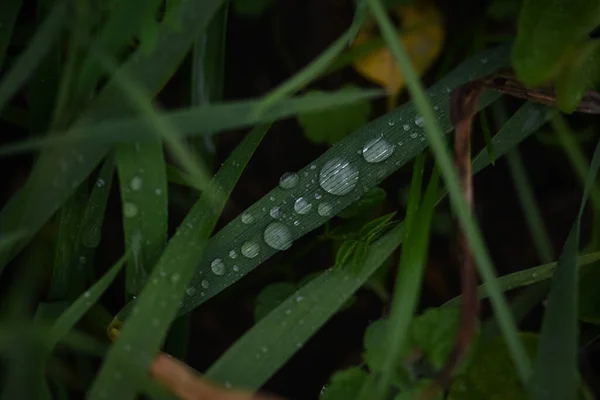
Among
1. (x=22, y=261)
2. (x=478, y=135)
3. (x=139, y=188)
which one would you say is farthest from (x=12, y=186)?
(x=478, y=135)

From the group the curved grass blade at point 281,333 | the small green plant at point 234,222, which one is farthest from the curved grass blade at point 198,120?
the curved grass blade at point 281,333

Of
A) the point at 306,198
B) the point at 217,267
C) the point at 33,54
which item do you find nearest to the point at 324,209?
the point at 306,198

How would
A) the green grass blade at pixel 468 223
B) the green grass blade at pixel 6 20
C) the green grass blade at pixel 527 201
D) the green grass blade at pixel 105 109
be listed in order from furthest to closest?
the green grass blade at pixel 527 201, the green grass blade at pixel 6 20, the green grass blade at pixel 105 109, the green grass blade at pixel 468 223

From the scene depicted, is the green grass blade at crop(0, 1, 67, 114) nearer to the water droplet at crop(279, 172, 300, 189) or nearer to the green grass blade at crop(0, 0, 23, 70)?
the green grass blade at crop(0, 0, 23, 70)

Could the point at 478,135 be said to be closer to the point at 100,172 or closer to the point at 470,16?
the point at 470,16

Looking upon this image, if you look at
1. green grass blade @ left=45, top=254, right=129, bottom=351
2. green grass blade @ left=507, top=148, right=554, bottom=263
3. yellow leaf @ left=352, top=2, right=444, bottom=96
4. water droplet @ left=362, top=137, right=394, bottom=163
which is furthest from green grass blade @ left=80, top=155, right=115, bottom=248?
green grass blade @ left=507, top=148, right=554, bottom=263

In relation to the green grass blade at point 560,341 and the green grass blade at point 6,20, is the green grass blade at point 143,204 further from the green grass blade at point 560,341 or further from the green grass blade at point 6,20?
the green grass blade at point 560,341

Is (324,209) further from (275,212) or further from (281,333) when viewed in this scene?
(281,333)
